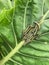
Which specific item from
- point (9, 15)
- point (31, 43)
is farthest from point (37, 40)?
point (9, 15)

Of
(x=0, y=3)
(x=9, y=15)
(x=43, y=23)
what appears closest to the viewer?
(x=9, y=15)

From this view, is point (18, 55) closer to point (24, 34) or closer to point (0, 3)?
point (24, 34)

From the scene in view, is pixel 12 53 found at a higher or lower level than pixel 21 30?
lower

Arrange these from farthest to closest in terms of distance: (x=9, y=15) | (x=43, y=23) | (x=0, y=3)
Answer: (x=0, y=3)
(x=43, y=23)
(x=9, y=15)

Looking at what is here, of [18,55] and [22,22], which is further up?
[22,22]

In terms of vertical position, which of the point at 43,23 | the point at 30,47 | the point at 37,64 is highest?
the point at 43,23

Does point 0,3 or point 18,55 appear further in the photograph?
point 0,3

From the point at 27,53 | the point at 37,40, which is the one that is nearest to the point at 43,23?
the point at 37,40
